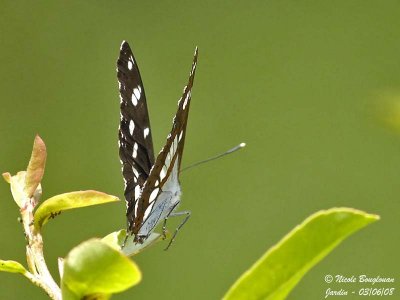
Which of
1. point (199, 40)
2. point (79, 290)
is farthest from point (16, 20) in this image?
point (79, 290)

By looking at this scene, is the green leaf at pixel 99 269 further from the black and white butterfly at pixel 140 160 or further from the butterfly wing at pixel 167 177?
the black and white butterfly at pixel 140 160

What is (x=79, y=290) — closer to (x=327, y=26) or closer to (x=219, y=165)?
(x=219, y=165)

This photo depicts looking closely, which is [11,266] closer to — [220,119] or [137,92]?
[137,92]

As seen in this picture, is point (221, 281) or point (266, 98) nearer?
point (221, 281)

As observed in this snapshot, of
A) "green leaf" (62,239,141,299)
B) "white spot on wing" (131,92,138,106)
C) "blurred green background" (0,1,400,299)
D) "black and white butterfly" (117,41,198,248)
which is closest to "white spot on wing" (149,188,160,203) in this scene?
"black and white butterfly" (117,41,198,248)

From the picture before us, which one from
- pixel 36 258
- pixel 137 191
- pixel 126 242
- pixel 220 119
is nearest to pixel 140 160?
pixel 137 191

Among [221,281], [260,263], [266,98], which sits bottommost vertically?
[221,281]
